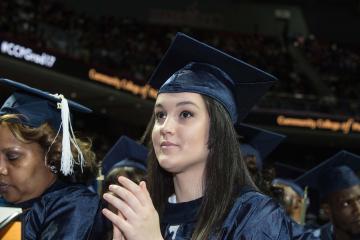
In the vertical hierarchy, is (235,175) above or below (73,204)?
above

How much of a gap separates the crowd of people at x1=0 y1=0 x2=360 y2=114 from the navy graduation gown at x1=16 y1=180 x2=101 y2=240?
8521 mm

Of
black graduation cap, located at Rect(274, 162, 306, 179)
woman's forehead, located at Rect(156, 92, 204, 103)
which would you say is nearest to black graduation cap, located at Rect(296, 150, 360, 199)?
black graduation cap, located at Rect(274, 162, 306, 179)

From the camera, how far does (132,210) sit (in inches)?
64.6

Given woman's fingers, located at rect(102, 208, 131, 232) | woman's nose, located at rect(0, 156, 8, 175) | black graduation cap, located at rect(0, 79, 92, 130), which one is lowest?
woman's fingers, located at rect(102, 208, 131, 232)

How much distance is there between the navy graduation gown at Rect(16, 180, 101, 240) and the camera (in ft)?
7.04

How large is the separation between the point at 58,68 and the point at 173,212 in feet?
34.9

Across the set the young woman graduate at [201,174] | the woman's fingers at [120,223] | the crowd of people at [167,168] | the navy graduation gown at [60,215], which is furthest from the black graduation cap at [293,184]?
the woman's fingers at [120,223]

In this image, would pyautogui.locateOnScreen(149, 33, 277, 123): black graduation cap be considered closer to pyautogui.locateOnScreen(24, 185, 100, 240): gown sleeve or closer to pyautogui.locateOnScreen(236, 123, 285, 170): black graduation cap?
pyautogui.locateOnScreen(24, 185, 100, 240): gown sleeve

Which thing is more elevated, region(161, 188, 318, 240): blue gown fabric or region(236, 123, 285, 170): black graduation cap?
region(236, 123, 285, 170): black graduation cap

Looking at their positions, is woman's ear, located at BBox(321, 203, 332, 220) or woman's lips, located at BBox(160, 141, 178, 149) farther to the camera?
woman's ear, located at BBox(321, 203, 332, 220)

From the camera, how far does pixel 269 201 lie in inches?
72.6

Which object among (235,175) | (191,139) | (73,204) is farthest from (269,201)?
(73,204)

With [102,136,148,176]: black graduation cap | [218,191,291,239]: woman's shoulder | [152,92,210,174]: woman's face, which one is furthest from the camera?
[102,136,148,176]: black graduation cap

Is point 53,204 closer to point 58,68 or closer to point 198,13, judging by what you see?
point 58,68
